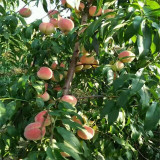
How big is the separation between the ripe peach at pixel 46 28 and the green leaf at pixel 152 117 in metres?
0.85

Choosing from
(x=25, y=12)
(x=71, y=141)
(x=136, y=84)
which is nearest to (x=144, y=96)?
(x=136, y=84)

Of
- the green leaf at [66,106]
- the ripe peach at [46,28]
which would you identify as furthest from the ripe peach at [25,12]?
the green leaf at [66,106]

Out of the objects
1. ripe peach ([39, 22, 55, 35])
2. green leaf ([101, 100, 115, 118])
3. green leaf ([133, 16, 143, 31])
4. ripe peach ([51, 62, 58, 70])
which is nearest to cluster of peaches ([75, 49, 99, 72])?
ripe peach ([51, 62, 58, 70])

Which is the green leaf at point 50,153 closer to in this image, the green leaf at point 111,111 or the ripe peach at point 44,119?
the ripe peach at point 44,119

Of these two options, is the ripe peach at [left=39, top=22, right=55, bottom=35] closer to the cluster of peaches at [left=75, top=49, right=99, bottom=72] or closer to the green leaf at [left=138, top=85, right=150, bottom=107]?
the cluster of peaches at [left=75, top=49, right=99, bottom=72]

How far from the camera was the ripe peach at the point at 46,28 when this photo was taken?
1415 millimetres

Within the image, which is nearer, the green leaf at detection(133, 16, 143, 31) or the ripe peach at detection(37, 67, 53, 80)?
the green leaf at detection(133, 16, 143, 31)

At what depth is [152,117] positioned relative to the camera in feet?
2.66

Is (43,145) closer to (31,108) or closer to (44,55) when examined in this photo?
(31,108)

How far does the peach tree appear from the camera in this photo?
825 millimetres

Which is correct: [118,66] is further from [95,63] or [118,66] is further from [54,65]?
[54,65]

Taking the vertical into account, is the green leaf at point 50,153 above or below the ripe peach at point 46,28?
below

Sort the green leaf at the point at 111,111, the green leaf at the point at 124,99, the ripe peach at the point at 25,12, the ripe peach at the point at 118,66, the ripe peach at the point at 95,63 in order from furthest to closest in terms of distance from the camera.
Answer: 1. the ripe peach at the point at 25,12
2. the ripe peach at the point at 95,63
3. the ripe peach at the point at 118,66
4. the green leaf at the point at 111,111
5. the green leaf at the point at 124,99

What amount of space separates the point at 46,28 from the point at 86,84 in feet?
2.10
